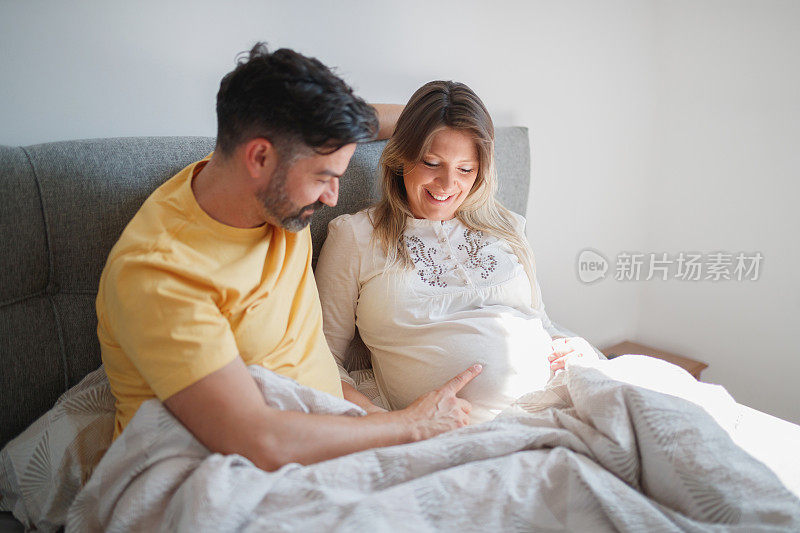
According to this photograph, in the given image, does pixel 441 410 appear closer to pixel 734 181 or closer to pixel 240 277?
pixel 240 277

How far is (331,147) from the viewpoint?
942 millimetres

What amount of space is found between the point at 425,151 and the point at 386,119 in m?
0.24

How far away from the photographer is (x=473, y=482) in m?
0.86

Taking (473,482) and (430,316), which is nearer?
(473,482)

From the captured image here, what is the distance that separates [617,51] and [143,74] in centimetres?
186

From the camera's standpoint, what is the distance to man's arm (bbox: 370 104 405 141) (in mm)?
1501

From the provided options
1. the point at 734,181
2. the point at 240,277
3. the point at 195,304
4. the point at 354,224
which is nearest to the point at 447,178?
the point at 354,224

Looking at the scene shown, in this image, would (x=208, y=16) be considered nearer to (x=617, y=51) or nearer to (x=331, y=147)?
(x=331, y=147)

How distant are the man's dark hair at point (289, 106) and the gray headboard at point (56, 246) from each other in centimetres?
34

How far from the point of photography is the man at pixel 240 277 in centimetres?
84

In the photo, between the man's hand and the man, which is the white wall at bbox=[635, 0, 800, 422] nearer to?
the man's hand

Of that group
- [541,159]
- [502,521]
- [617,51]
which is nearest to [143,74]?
[502,521]

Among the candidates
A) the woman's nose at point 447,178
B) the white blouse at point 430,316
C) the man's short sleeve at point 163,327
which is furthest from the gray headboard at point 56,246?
the woman's nose at point 447,178

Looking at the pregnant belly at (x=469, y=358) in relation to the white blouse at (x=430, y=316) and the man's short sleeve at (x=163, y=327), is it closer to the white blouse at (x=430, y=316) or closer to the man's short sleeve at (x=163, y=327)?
the white blouse at (x=430, y=316)
